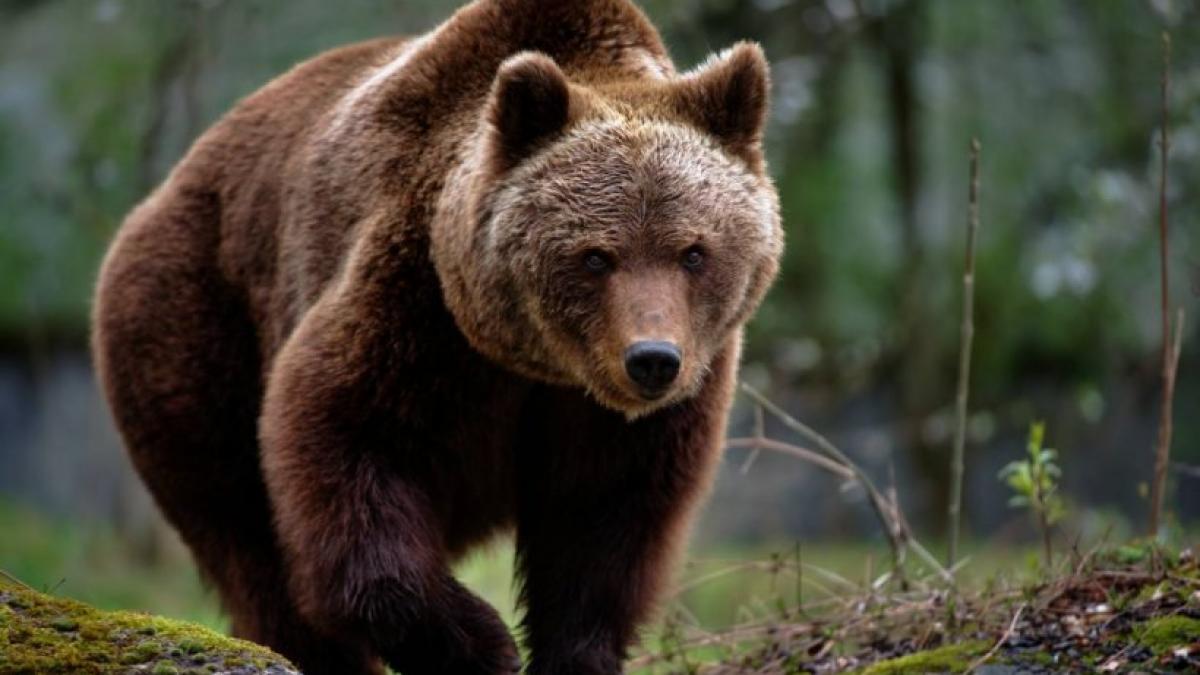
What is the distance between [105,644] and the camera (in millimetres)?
4410

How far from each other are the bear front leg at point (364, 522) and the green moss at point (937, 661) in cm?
132

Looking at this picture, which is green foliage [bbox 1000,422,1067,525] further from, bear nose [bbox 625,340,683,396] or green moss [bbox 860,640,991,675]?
bear nose [bbox 625,340,683,396]

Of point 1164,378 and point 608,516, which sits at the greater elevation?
point 1164,378

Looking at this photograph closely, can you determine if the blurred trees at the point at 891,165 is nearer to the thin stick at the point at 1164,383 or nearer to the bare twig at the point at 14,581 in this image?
the thin stick at the point at 1164,383

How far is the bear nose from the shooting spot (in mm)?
5363

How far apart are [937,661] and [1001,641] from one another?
217 mm

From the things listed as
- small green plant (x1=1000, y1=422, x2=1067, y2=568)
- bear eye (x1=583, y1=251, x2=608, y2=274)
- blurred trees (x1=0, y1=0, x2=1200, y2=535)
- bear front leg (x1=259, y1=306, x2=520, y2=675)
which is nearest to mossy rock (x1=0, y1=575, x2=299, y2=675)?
bear front leg (x1=259, y1=306, x2=520, y2=675)

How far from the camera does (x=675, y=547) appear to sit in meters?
6.46

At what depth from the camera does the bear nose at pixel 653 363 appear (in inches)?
211

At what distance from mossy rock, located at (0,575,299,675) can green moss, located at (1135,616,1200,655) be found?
2651 mm

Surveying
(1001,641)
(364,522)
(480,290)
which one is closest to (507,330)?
(480,290)

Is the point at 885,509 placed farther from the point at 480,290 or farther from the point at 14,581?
the point at 14,581

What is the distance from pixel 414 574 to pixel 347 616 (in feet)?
0.97

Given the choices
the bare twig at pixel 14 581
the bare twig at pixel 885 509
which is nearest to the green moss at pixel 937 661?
the bare twig at pixel 885 509
